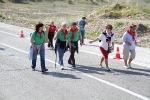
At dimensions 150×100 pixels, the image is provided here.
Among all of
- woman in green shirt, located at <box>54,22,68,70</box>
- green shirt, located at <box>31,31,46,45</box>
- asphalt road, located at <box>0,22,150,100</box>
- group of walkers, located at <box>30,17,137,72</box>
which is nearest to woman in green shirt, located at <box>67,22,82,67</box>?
group of walkers, located at <box>30,17,137,72</box>

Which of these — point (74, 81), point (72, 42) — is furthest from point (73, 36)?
point (74, 81)

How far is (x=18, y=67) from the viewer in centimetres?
1201

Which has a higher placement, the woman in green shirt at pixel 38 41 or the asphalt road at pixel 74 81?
the woman in green shirt at pixel 38 41

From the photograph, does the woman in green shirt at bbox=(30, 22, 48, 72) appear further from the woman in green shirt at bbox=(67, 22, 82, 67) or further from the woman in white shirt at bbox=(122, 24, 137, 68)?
the woman in white shirt at bbox=(122, 24, 137, 68)

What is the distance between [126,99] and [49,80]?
8.97 feet

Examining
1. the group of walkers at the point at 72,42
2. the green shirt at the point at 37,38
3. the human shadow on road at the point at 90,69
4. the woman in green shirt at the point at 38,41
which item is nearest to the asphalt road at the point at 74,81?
the human shadow on road at the point at 90,69

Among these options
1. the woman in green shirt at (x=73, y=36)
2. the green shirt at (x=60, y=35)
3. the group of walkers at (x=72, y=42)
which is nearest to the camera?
the group of walkers at (x=72, y=42)

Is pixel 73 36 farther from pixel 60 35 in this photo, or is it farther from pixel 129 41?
pixel 129 41

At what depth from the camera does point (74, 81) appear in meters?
→ 10.1

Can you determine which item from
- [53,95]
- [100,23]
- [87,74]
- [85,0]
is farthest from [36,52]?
[85,0]

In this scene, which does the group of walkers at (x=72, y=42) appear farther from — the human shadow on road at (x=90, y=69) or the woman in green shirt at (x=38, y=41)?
the human shadow on road at (x=90, y=69)

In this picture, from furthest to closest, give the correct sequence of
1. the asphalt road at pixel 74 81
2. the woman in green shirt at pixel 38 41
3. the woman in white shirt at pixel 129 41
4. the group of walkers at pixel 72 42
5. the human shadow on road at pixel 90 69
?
the woman in white shirt at pixel 129 41
the human shadow on road at pixel 90 69
the group of walkers at pixel 72 42
the woman in green shirt at pixel 38 41
the asphalt road at pixel 74 81

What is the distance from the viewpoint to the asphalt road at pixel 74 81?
28.5 feet

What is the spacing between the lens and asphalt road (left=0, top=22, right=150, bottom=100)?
8.68 metres
